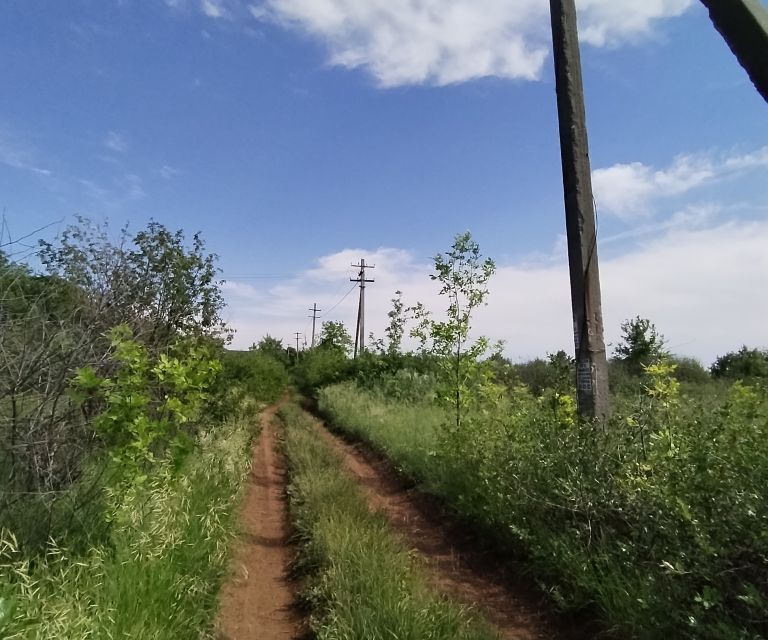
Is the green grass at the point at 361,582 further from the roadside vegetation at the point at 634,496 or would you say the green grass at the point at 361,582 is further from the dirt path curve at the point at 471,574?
the roadside vegetation at the point at 634,496

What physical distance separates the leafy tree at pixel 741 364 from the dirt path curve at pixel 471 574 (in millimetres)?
19535

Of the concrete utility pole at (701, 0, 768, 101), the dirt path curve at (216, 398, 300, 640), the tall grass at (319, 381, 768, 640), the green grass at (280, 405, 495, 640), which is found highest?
the concrete utility pole at (701, 0, 768, 101)

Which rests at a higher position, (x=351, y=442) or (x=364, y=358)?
(x=364, y=358)

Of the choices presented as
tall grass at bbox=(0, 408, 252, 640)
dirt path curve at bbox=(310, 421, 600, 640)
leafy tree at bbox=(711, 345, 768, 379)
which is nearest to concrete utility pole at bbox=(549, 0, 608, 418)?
dirt path curve at bbox=(310, 421, 600, 640)

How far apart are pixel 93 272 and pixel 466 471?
5.40 metres

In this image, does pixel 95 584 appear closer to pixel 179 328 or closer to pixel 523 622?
pixel 523 622

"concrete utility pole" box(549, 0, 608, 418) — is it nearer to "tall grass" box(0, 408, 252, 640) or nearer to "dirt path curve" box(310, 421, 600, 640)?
"dirt path curve" box(310, 421, 600, 640)

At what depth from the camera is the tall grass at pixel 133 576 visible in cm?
324

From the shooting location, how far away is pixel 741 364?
24.4 meters

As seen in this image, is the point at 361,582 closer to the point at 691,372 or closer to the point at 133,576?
the point at 133,576

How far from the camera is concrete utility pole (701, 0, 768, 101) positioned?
6.82 feet

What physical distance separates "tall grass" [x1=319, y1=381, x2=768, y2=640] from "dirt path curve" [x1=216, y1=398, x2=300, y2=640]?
2.20m

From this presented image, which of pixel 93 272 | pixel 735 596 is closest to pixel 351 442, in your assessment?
pixel 93 272

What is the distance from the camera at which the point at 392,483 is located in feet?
30.5
